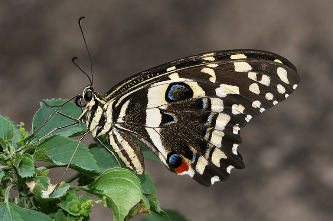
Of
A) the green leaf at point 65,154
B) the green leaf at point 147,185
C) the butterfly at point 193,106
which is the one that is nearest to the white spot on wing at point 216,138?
the butterfly at point 193,106

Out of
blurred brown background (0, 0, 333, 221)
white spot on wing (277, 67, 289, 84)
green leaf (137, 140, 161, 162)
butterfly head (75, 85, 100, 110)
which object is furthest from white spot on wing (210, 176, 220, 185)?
blurred brown background (0, 0, 333, 221)

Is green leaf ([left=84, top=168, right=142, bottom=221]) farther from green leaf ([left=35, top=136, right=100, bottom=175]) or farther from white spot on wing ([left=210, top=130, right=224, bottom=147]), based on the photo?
white spot on wing ([left=210, top=130, right=224, bottom=147])

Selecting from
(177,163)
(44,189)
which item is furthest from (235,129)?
(44,189)

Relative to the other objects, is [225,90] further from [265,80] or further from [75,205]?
[75,205]

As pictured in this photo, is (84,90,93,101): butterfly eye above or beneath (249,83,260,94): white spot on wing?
beneath

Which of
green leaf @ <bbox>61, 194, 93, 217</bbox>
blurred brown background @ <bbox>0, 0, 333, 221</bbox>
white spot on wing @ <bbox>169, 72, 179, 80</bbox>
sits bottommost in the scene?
green leaf @ <bbox>61, 194, 93, 217</bbox>

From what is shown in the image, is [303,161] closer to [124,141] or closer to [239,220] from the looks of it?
[239,220]

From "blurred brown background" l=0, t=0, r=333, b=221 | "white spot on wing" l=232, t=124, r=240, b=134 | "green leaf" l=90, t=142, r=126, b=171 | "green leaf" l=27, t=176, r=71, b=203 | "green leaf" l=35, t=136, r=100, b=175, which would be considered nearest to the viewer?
"green leaf" l=27, t=176, r=71, b=203
